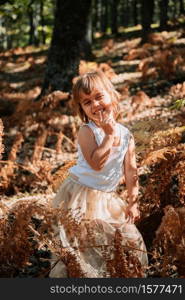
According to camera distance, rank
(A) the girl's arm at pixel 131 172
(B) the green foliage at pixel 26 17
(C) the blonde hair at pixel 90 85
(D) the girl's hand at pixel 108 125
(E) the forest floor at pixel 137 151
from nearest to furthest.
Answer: (D) the girl's hand at pixel 108 125 → (C) the blonde hair at pixel 90 85 → (A) the girl's arm at pixel 131 172 → (E) the forest floor at pixel 137 151 → (B) the green foliage at pixel 26 17

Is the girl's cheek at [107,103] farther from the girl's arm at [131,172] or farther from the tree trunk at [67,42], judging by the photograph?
the tree trunk at [67,42]

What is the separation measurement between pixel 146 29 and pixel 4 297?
12.9m

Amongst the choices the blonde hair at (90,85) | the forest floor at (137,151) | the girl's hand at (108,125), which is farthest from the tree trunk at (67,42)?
the girl's hand at (108,125)

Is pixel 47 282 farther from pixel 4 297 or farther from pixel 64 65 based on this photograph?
pixel 64 65

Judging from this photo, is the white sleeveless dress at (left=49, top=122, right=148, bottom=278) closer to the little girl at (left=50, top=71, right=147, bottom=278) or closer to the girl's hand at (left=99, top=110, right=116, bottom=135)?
the little girl at (left=50, top=71, right=147, bottom=278)

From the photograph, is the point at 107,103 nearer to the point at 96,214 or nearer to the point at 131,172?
the point at 131,172

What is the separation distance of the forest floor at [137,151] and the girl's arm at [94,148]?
0.53 meters

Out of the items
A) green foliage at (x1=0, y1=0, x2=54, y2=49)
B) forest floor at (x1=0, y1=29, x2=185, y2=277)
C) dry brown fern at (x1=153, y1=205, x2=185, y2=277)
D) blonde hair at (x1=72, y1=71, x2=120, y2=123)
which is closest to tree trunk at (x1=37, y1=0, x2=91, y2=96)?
forest floor at (x1=0, y1=29, x2=185, y2=277)

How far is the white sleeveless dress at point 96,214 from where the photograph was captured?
2.64m

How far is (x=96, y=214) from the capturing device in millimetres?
2793

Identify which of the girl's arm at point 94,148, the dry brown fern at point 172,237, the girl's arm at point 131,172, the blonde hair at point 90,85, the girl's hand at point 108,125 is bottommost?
the dry brown fern at point 172,237

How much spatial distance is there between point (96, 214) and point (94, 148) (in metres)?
0.48

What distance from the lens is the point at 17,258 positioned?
2.91m

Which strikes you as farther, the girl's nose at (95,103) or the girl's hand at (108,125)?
the girl's nose at (95,103)
